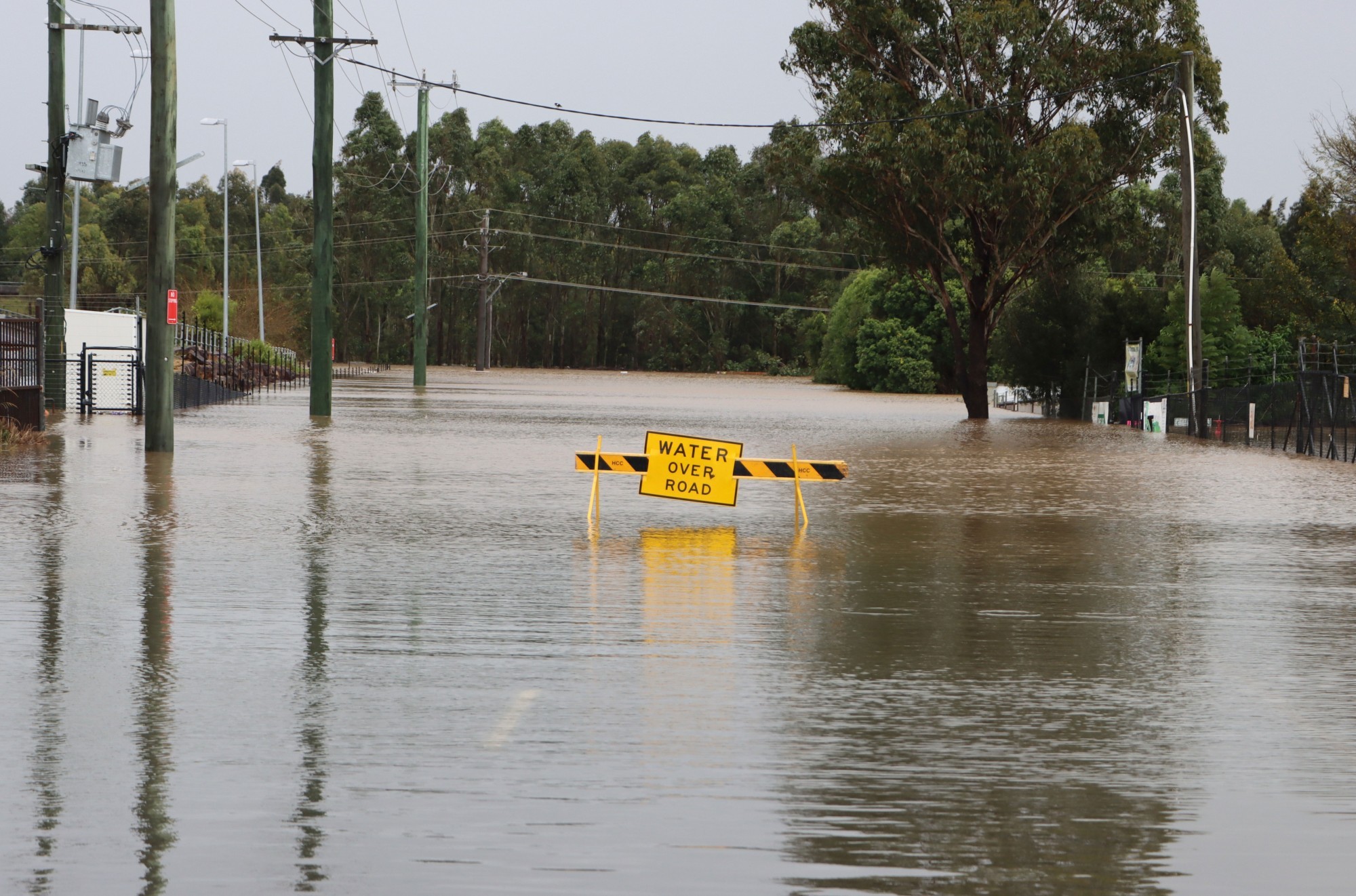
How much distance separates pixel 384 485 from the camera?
21203 mm

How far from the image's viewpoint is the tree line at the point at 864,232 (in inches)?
1811

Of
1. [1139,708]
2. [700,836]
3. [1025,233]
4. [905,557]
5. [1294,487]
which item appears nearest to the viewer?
[700,836]

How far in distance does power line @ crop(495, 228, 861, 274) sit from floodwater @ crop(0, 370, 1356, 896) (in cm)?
11033

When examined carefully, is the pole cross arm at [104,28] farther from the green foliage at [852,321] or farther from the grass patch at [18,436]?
the green foliage at [852,321]

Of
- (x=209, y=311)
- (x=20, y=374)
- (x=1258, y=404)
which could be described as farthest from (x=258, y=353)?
(x=1258, y=404)

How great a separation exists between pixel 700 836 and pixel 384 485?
15.7m

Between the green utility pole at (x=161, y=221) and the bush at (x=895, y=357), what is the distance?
6643 cm

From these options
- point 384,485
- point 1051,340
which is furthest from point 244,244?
point 384,485

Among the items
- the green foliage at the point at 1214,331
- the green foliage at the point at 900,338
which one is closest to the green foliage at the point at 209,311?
the green foliage at the point at 900,338

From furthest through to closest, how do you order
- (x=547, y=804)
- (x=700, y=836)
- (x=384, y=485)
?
(x=384, y=485)
(x=547, y=804)
(x=700, y=836)

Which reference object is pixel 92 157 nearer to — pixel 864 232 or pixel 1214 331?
pixel 864 232

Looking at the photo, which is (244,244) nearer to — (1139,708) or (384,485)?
(384,485)

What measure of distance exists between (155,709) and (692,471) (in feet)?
31.3

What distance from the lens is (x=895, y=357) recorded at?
88750mm
